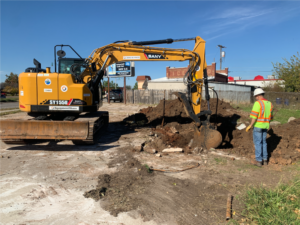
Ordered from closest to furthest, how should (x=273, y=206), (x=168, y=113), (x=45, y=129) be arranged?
(x=273, y=206)
(x=45, y=129)
(x=168, y=113)

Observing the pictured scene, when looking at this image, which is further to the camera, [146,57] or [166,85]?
[166,85]

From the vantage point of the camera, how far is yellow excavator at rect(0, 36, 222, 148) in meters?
6.52

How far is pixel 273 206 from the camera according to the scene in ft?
10.8

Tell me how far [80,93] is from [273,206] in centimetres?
595

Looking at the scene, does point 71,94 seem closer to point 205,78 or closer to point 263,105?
point 205,78

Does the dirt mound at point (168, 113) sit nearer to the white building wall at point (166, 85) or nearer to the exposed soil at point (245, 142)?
the exposed soil at point (245, 142)

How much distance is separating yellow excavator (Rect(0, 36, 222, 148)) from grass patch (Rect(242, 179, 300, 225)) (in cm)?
316

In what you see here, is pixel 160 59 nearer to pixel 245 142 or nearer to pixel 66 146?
pixel 245 142

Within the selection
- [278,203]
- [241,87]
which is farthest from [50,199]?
[241,87]

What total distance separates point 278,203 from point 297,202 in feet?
0.98

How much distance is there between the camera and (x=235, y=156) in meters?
6.30

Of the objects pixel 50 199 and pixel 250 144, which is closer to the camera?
pixel 50 199

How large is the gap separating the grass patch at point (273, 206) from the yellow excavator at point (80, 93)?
316 centimetres

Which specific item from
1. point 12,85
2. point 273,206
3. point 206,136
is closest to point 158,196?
point 273,206
